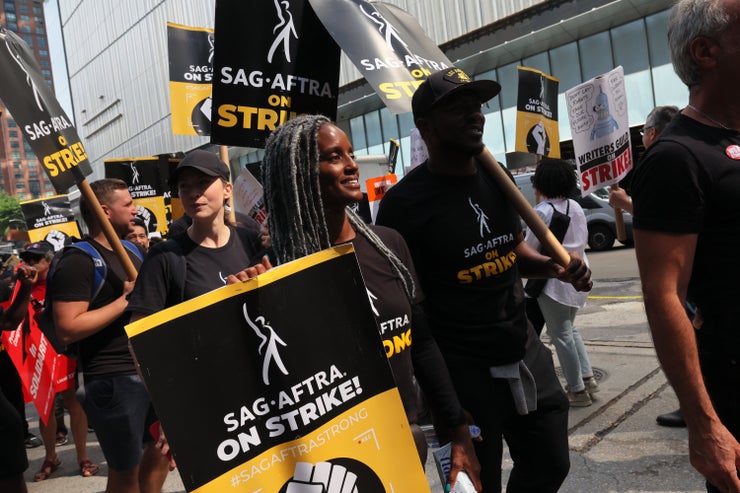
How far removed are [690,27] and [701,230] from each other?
0.58 metres

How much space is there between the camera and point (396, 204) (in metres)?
2.49

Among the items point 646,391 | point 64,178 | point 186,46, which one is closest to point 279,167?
point 64,178

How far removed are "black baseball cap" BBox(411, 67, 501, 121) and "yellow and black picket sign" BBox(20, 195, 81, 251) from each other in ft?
33.1

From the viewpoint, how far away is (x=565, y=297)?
4.53m

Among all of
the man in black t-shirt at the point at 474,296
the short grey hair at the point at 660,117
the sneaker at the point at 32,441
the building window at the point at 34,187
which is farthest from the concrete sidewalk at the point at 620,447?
the building window at the point at 34,187

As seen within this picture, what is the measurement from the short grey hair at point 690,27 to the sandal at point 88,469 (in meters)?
4.86

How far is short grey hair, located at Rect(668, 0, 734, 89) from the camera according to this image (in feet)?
5.50

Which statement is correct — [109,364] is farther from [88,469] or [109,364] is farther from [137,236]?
[88,469]

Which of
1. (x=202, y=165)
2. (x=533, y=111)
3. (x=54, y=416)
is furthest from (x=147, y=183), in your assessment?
(x=202, y=165)

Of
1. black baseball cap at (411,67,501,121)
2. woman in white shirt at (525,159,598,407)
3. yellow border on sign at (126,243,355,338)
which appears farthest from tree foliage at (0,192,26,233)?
yellow border on sign at (126,243,355,338)

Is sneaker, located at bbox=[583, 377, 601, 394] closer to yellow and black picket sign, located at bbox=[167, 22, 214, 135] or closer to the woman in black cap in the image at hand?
the woman in black cap

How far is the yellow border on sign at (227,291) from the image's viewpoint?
1479mm

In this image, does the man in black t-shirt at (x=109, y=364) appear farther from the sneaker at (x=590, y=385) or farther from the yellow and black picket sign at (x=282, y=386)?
the sneaker at (x=590, y=385)

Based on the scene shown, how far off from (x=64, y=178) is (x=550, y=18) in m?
19.5
